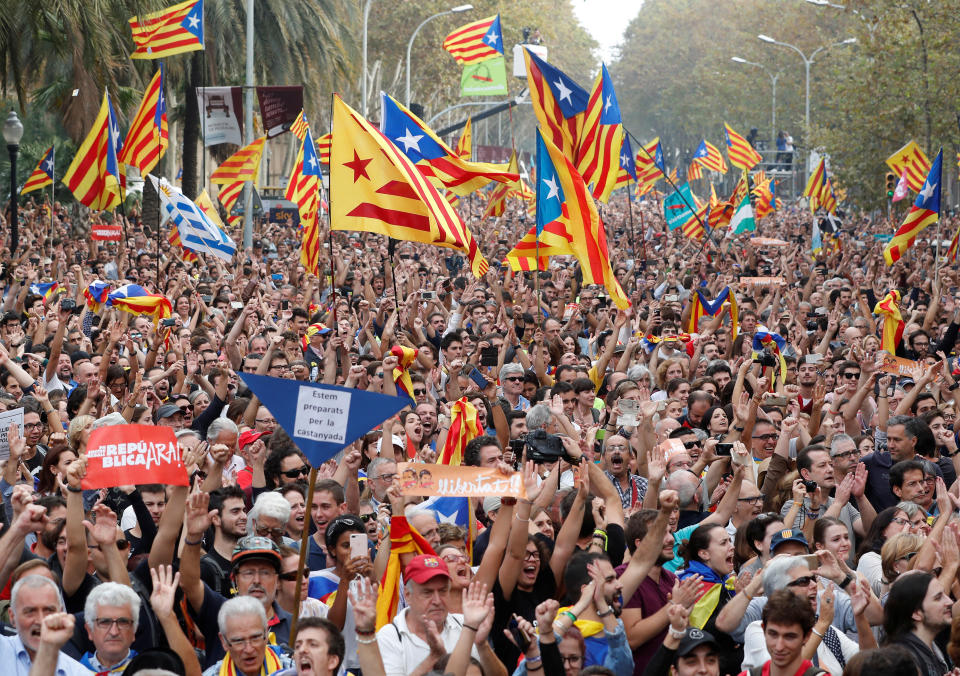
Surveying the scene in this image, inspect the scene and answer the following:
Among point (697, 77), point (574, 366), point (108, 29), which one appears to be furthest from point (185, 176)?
point (697, 77)

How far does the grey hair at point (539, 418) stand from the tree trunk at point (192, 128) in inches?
866

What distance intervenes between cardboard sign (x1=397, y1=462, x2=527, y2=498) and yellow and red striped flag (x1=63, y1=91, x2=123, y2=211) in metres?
13.3

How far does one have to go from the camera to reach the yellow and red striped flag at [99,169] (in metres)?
19.0

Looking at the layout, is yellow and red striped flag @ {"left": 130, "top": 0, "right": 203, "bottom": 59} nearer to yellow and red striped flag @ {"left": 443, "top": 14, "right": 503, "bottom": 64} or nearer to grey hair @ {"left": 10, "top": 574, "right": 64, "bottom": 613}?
yellow and red striped flag @ {"left": 443, "top": 14, "right": 503, "bottom": 64}

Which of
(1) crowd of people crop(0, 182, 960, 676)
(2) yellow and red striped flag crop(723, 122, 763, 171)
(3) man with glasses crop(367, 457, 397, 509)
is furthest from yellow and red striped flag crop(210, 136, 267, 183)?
(3) man with glasses crop(367, 457, 397, 509)

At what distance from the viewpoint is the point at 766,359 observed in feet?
38.6

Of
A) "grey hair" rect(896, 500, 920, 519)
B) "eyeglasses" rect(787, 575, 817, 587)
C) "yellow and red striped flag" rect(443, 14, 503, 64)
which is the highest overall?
"yellow and red striped flag" rect(443, 14, 503, 64)

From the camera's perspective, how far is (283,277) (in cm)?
2258

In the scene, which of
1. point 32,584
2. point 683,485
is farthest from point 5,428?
point 683,485

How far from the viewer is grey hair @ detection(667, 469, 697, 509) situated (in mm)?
7676

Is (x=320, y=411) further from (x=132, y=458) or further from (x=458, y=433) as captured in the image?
(x=458, y=433)

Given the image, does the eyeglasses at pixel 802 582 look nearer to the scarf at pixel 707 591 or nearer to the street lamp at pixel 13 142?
the scarf at pixel 707 591

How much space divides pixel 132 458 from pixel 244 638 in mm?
1567

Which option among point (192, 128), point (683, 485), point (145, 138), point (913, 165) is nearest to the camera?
point (683, 485)
